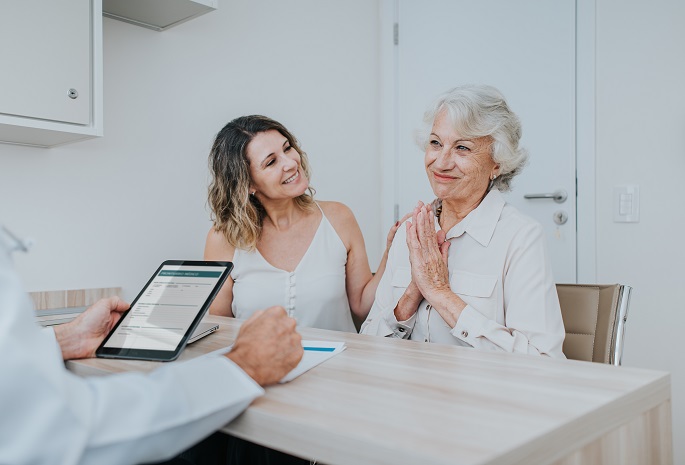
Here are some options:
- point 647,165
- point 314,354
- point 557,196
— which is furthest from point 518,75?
point 314,354

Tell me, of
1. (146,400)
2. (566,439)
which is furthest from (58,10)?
(566,439)

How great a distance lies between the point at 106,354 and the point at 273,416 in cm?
56

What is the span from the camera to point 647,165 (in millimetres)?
2453

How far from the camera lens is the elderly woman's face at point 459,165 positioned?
5.55 ft

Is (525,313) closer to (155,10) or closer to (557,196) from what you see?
(557,196)

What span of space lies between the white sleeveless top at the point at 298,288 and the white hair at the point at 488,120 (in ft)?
2.29

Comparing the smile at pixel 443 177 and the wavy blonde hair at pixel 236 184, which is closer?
the smile at pixel 443 177

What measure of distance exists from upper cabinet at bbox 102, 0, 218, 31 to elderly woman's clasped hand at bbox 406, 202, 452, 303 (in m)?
1.09

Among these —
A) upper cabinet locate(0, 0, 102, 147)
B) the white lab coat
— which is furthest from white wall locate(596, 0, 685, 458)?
the white lab coat

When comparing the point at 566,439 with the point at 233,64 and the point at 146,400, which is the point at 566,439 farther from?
the point at 233,64

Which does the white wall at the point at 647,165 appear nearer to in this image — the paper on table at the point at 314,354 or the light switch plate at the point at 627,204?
the light switch plate at the point at 627,204

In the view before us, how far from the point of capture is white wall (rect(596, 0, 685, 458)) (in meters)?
2.38

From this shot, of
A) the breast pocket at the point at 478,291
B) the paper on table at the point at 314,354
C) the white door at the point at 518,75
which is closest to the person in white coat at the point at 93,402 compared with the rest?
the paper on table at the point at 314,354

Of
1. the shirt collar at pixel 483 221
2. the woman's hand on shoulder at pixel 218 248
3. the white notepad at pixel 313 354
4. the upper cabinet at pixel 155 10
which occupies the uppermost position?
the upper cabinet at pixel 155 10
